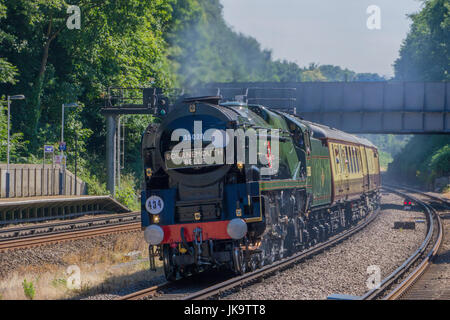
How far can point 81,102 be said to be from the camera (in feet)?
137

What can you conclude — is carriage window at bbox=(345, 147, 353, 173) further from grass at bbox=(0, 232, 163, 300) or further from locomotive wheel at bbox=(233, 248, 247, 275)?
locomotive wheel at bbox=(233, 248, 247, 275)

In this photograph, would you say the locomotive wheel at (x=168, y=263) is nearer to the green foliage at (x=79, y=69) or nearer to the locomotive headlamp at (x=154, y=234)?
the locomotive headlamp at (x=154, y=234)

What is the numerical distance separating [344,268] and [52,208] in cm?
2036

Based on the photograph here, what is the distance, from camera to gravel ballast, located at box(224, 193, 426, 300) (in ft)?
39.3

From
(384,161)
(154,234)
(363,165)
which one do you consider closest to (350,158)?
(363,165)

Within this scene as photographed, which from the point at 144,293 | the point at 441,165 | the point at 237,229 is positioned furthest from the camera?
the point at 441,165

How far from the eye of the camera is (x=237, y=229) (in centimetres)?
1259

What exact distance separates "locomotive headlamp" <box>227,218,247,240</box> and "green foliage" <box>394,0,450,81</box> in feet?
193

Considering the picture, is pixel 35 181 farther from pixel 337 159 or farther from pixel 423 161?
pixel 423 161

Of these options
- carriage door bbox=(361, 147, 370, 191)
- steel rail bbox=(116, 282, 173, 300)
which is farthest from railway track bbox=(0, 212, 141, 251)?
carriage door bbox=(361, 147, 370, 191)

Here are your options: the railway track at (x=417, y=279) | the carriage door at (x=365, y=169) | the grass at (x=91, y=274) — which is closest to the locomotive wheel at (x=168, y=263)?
the grass at (x=91, y=274)

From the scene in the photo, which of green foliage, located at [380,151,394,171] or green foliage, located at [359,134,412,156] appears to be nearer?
green foliage, located at [380,151,394,171]

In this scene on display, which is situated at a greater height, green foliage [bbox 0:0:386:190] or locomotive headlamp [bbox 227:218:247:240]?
green foliage [bbox 0:0:386:190]
